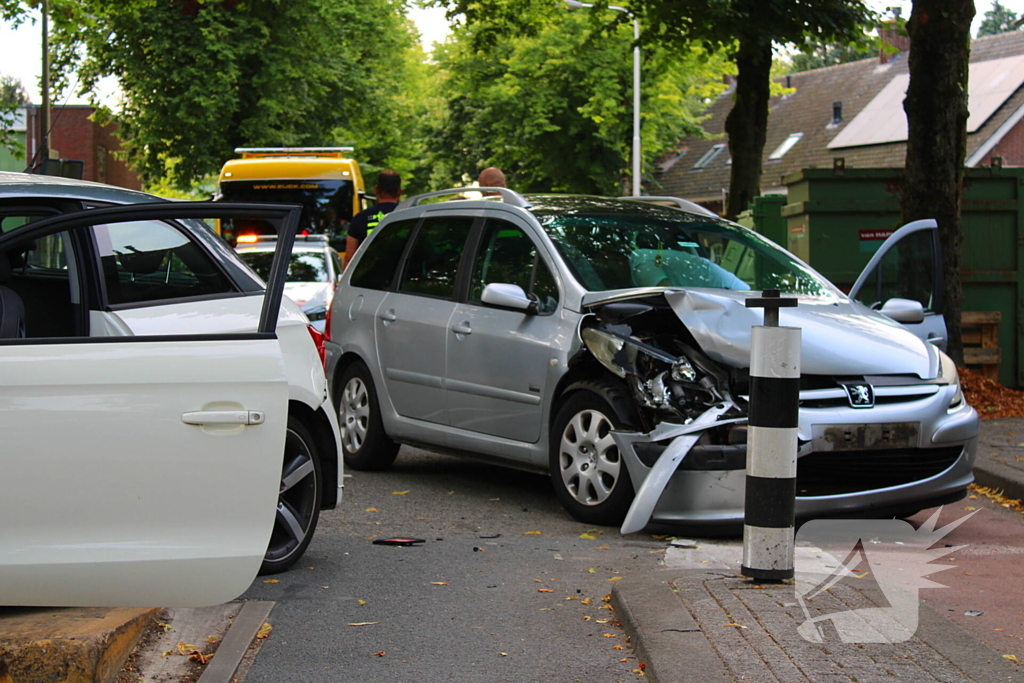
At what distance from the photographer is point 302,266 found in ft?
59.5

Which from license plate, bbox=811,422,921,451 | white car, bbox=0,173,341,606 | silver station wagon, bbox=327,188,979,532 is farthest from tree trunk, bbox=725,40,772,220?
white car, bbox=0,173,341,606

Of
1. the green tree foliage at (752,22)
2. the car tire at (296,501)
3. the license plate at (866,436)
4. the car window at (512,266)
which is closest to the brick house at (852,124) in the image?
the green tree foliage at (752,22)

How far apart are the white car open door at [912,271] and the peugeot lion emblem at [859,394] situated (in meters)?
2.66

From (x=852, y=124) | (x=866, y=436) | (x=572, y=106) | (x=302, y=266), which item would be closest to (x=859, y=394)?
(x=866, y=436)

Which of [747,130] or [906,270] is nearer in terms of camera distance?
[906,270]

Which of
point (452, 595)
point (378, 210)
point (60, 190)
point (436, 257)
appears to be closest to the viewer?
point (60, 190)

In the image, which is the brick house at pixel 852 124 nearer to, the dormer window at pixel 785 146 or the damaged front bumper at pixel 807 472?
the dormer window at pixel 785 146

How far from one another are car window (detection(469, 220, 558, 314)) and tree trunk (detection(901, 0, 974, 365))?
5.14 meters

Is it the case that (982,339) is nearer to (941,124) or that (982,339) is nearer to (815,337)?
(941,124)

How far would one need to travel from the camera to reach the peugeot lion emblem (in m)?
6.36

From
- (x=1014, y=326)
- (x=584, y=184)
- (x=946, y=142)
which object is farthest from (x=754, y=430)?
(x=584, y=184)

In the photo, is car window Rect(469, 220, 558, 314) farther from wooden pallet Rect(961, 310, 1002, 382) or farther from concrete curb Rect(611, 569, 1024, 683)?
wooden pallet Rect(961, 310, 1002, 382)

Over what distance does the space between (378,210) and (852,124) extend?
41160 mm

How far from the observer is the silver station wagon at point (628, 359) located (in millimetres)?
6324
